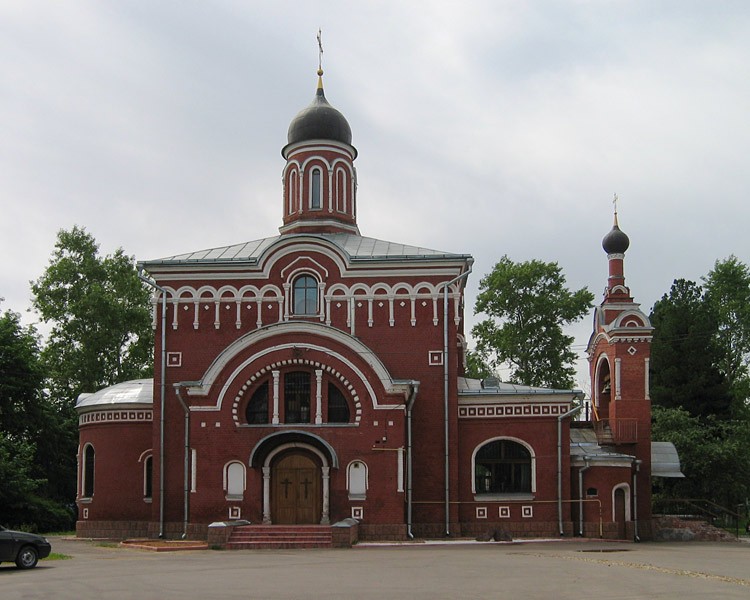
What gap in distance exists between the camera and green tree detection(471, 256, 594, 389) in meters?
48.7

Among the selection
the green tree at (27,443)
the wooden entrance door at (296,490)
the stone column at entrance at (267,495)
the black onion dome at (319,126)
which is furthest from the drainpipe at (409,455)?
the green tree at (27,443)

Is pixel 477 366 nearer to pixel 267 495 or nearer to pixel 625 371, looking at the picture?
pixel 625 371

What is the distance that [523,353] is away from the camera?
48.7 m

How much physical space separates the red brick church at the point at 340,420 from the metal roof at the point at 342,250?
0.30ft

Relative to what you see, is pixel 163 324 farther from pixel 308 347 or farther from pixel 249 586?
pixel 249 586

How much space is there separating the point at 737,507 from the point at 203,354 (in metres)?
26.4

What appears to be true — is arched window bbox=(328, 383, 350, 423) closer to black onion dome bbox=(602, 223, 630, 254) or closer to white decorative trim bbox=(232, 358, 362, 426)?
white decorative trim bbox=(232, 358, 362, 426)

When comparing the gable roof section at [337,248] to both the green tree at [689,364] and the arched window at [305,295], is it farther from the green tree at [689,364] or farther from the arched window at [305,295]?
the green tree at [689,364]

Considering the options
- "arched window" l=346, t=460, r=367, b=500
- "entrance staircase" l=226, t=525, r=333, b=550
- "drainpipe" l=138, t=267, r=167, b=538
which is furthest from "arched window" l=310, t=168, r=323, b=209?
"entrance staircase" l=226, t=525, r=333, b=550

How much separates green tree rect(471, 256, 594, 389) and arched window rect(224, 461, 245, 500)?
72.1 feet

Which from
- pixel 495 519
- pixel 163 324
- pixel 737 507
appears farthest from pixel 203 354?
pixel 737 507

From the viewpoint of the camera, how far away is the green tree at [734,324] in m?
50.2

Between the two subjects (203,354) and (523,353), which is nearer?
(203,354)

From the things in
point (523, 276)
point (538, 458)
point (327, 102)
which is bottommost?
point (538, 458)
